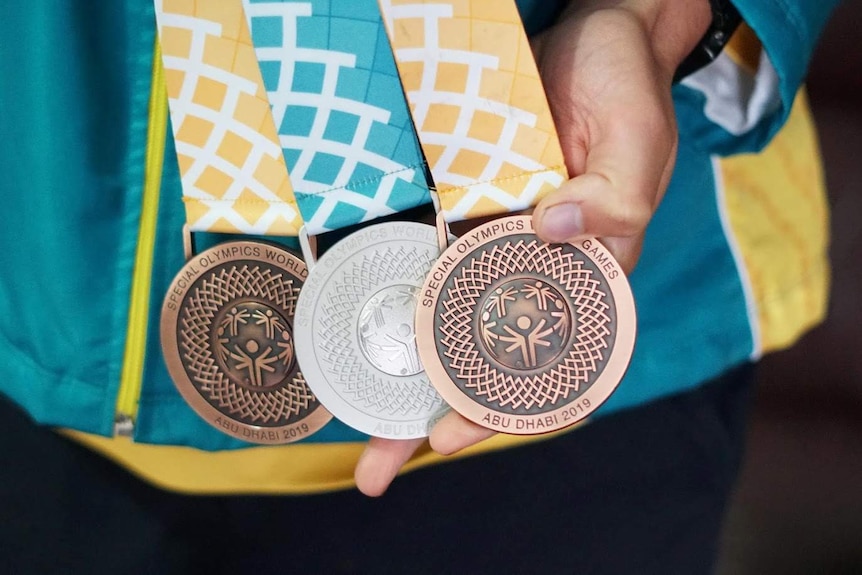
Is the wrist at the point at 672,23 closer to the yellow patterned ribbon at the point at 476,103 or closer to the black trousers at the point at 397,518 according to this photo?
the yellow patterned ribbon at the point at 476,103

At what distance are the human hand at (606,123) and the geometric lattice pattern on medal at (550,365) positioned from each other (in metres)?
0.02

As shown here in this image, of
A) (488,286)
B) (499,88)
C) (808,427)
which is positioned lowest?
(808,427)

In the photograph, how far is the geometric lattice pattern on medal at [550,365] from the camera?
0.49m

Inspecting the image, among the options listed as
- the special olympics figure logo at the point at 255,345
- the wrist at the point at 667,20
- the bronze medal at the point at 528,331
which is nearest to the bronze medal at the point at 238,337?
the special olympics figure logo at the point at 255,345

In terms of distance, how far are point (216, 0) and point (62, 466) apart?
0.42 metres

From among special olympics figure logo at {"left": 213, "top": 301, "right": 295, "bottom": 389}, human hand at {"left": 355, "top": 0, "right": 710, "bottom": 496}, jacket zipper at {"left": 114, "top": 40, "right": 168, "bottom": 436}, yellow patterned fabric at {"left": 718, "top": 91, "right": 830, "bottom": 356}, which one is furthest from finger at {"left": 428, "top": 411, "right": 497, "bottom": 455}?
yellow patterned fabric at {"left": 718, "top": 91, "right": 830, "bottom": 356}

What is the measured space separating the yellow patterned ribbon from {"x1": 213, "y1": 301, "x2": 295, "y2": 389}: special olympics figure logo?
0.48ft

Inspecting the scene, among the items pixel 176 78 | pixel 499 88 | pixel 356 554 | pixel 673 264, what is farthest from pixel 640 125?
pixel 356 554

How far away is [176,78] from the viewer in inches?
19.9

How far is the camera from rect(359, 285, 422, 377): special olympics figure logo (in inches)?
20.6

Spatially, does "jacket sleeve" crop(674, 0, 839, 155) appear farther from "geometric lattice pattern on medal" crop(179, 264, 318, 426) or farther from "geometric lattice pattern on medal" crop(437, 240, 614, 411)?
"geometric lattice pattern on medal" crop(179, 264, 318, 426)

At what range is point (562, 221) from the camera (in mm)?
468

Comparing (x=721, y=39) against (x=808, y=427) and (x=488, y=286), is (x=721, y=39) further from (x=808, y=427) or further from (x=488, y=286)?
(x=808, y=427)

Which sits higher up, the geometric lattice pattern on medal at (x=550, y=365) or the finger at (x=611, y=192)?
the finger at (x=611, y=192)
